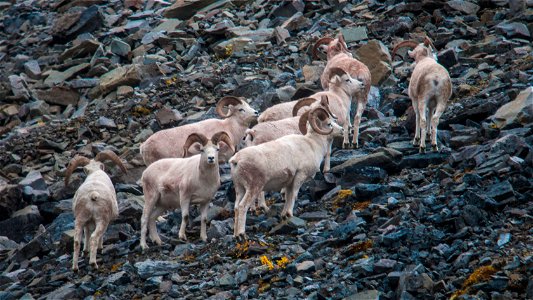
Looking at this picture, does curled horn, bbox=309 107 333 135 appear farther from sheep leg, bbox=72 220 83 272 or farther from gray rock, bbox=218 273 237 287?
sheep leg, bbox=72 220 83 272

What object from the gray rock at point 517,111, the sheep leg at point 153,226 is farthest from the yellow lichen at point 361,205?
the gray rock at point 517,111

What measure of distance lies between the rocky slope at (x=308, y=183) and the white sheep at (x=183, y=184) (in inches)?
19.5

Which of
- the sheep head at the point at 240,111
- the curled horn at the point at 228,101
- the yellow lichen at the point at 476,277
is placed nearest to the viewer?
the yellow lichen at the point at 476,277

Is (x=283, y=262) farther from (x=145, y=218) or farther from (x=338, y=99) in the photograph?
(x=338, y=99)

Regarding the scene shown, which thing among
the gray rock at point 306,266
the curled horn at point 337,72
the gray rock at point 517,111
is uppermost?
the curled horn at point 337,72

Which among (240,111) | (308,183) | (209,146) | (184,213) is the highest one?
(209,146)

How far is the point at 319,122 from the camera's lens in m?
16.6

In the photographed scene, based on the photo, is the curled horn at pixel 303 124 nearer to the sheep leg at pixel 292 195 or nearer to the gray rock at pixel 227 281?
the sheep leg at pixel 292 195

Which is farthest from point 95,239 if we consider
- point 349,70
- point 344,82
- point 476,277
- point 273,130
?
point 349,70

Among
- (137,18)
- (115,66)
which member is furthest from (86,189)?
(137,18)

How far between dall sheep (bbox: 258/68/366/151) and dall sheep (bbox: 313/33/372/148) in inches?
6.2

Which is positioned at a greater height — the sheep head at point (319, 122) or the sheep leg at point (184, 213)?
the sheep head at point (319, 122)

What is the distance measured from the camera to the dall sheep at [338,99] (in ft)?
61.6

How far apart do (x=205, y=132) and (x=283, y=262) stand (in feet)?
20.4
